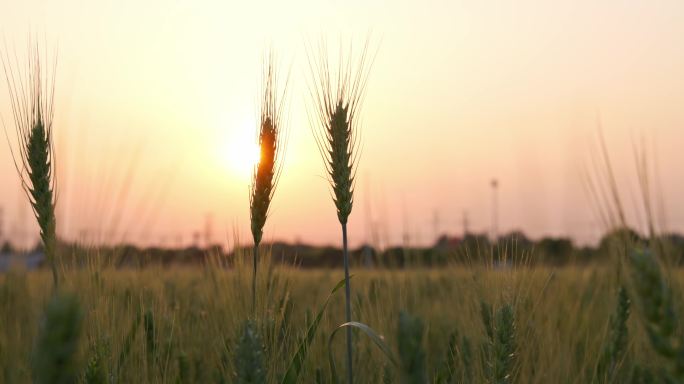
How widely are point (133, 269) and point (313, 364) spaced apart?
1094 millimetres

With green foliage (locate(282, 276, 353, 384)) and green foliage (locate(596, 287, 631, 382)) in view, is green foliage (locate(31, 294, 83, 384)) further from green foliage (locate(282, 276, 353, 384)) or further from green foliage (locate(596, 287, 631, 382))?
green foliage (locate(596, 287, 631, 382))

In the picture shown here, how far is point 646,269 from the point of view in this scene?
4.17 ft

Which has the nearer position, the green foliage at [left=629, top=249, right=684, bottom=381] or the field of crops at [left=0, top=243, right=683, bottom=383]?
the green foliage at [left=629, top=249, right=684, bottom=381]

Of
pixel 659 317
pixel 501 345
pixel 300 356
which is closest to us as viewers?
pixel 659 317

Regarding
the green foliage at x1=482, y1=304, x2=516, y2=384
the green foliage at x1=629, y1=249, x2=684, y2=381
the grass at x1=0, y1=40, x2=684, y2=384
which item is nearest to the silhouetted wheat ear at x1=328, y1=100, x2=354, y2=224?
the grass at x1=0, y1=40, x2=684, y2=384

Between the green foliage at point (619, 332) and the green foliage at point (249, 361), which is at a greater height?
the green foliage at point (249, 361)

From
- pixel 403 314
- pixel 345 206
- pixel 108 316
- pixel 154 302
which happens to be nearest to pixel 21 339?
pixel 154 302

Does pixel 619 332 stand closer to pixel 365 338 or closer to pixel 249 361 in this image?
pixel 365 338

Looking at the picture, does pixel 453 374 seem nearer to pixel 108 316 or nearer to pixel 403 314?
pixel 108 316

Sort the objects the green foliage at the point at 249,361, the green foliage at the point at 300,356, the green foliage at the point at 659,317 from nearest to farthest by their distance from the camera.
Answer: the green foliage at the point at 659,317, the green foliage at the point at 249,361, the green foliage at the point at 300,356

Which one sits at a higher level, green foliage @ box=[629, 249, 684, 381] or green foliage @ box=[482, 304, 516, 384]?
green foliage @ box=[629, 249, 684, 381]

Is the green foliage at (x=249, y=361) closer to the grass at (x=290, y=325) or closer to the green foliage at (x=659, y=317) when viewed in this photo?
the grass at (x=290, y=325)

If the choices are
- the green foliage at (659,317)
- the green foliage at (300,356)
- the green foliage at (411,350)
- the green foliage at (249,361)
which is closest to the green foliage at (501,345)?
the green foliage at (300,356)

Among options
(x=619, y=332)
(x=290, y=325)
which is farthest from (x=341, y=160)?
(x=619, y=332)
